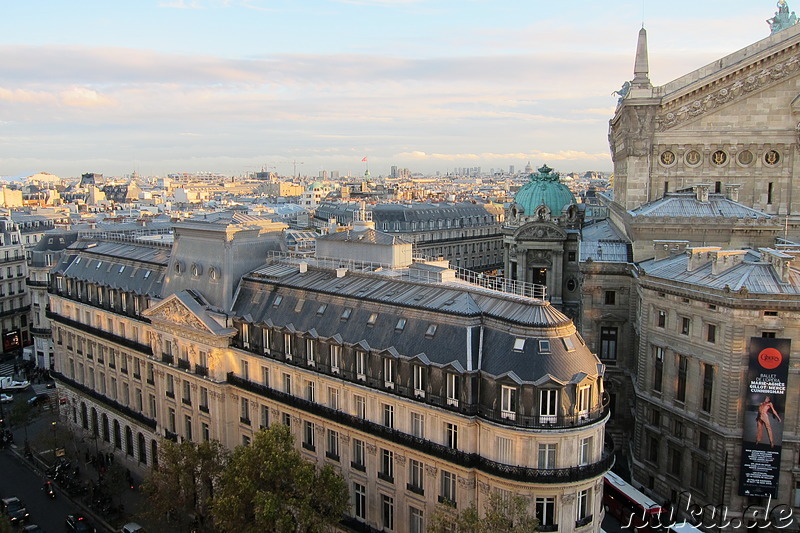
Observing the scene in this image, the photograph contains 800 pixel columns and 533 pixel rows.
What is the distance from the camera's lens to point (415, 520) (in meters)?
50.3

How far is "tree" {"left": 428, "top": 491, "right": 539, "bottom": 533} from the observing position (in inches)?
1590

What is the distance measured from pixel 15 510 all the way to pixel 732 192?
7895cm

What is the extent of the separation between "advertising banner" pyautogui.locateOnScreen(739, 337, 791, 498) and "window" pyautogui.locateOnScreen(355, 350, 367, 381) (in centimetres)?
2993

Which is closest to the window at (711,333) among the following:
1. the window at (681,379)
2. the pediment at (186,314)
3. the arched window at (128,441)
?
the window at (681,379)

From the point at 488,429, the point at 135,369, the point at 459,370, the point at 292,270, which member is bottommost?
the point at 135,369

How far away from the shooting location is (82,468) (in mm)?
80062

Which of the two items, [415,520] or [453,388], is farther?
[415,520]

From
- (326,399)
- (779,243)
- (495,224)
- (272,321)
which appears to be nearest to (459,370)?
(326,399)

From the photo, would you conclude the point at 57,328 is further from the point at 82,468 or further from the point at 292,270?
the point at 292,270

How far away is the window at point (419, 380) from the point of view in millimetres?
48844

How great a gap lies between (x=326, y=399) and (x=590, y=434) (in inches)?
821

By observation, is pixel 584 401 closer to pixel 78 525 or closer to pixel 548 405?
pixel 548 405

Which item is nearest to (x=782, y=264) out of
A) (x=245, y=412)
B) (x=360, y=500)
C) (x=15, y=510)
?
(x=360, y=500)

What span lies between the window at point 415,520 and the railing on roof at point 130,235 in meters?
47.7
